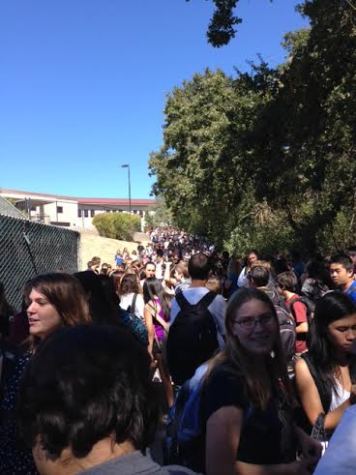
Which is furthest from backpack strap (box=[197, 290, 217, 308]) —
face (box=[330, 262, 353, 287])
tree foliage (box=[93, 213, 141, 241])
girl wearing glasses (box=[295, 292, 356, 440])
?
tree foliage (box=[93, 213, 141, 241])

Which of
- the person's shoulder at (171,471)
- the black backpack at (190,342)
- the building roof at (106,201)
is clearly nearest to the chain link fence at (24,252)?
the black backpack at (190,342)

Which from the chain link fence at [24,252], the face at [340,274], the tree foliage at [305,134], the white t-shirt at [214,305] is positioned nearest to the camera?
the white t-shirt at [214,305]

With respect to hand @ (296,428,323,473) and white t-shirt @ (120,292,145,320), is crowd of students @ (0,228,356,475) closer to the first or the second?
hand @ (296,428,323,473)

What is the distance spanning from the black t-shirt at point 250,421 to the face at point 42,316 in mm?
810

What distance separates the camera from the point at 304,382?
2859mm

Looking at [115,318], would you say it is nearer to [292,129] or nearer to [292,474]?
[292,474]

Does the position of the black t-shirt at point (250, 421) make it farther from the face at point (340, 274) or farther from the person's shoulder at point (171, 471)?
the face at point (340, 274)

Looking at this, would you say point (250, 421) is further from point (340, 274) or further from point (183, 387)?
point (340, 274)

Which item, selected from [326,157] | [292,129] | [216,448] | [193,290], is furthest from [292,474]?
[326,157]

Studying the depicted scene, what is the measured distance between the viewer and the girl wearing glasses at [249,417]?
85.1 inches

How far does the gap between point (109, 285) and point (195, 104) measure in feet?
101

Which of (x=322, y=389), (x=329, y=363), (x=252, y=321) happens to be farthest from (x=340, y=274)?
(x=252, y=321)

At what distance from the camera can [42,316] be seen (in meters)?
2.63

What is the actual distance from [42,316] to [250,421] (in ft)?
3.60
